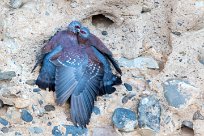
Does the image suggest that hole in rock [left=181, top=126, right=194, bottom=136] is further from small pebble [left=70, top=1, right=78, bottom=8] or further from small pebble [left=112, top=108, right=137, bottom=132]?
small pebble [left=70, top=1, right=78, bottom=8]

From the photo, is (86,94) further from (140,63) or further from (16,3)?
(16,3)

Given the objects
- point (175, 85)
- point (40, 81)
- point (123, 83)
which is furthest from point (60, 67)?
point (175, 85)

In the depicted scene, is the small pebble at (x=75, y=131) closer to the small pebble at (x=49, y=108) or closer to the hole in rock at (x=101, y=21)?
the small pebble at (x=49, y=108)

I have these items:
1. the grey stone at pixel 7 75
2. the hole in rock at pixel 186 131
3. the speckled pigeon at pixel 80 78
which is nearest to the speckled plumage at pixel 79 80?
the speckled pigeon at pixel 80 78

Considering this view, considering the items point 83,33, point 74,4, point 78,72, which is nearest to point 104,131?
point 78,72

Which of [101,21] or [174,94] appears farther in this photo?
[101,21]

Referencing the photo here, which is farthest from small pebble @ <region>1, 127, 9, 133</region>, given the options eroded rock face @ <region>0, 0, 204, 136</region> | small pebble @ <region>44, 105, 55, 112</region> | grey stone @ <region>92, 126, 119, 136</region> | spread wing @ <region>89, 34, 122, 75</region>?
spread wing @ <region>89, 34, 122, 75</region>
